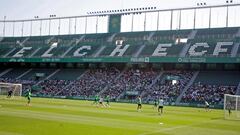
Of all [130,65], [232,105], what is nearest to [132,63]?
[130,65]

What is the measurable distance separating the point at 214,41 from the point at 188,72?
7996mm

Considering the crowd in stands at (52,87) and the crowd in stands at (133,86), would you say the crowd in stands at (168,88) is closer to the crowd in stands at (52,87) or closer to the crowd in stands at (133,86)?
the crowd in stands at (133,86)

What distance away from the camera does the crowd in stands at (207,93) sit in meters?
63.2

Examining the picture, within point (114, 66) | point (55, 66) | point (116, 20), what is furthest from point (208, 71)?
point (55, 66)

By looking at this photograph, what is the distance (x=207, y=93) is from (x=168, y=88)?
25.4ft

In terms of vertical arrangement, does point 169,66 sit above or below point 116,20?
below

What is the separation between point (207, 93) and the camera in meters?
65.1

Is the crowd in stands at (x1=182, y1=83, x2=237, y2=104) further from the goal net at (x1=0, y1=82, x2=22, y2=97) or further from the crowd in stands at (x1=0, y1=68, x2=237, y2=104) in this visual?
the goal net at (x1=0, y1=82, x2=22, y2=97)

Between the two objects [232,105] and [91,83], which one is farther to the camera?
[91,83]

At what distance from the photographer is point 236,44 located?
71.9 m

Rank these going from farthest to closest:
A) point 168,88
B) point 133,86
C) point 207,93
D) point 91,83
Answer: point 91,83 → point 133,86 → point 168,88 → point 207,93

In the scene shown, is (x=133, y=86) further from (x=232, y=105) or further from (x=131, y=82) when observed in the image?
(x=232, y=105)

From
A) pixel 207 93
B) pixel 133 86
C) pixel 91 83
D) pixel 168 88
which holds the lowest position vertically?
pixel 207 93

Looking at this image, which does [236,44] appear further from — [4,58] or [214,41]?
[4,58]
